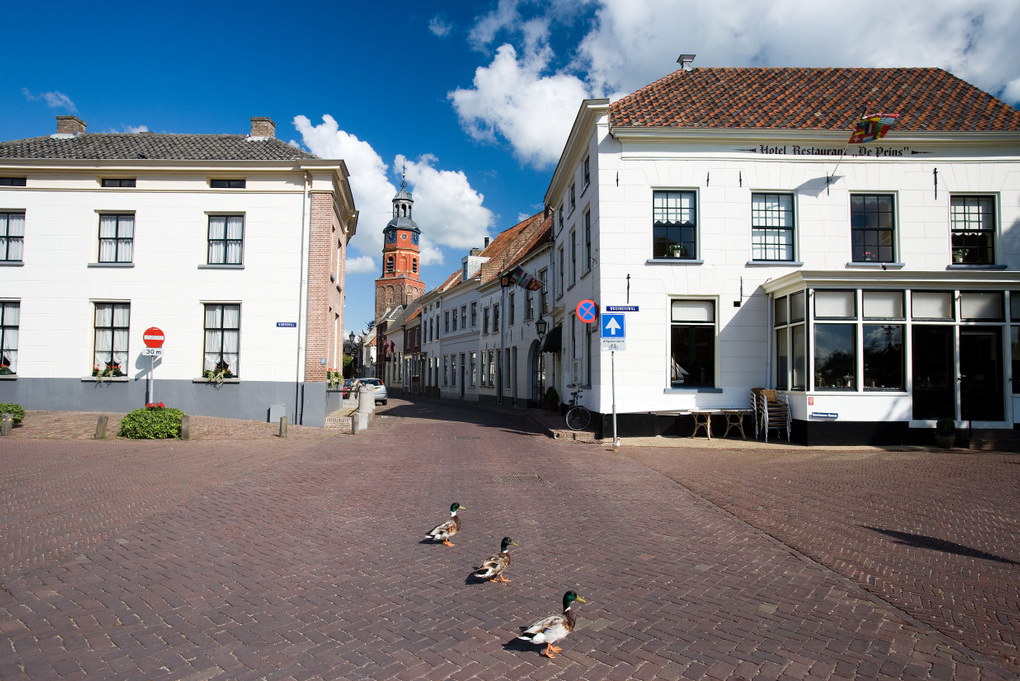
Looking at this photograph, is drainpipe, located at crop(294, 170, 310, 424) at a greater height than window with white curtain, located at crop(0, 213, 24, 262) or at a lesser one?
lesser

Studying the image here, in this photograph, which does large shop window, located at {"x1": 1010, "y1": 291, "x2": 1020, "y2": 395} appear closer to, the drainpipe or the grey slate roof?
the drainpipe

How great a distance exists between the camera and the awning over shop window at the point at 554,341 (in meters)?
24.4

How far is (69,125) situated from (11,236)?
560 centimetres

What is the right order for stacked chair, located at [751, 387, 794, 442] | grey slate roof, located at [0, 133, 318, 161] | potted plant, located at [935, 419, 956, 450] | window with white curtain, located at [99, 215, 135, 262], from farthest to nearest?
grey slate roof, located at [0, 133, 318, 161], window with white curtain, located at [99, 215, 135, 262], stacked chair, located at [751, 387, 794, 442], potted plant, located at [935, 419, 956, 450]

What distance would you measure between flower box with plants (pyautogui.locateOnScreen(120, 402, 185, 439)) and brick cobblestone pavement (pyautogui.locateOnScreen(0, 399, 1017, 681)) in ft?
17.1

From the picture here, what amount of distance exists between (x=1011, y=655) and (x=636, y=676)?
251cm

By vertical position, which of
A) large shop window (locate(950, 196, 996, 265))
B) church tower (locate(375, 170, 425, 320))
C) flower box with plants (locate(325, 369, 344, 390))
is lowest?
flower box with plants (locate(325, 369, 344, 390))

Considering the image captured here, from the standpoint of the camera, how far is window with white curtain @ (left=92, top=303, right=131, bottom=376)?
19.1 metres

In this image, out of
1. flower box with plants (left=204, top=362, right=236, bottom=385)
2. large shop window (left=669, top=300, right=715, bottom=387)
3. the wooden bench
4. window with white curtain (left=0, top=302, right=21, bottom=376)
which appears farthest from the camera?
window with white curtain (left=0, top=302, right=21, bottom=376)

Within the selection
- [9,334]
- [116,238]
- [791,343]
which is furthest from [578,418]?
[9,334]

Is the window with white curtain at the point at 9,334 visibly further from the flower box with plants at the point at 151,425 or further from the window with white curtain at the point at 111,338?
the flower box with plants at the point at 151,425

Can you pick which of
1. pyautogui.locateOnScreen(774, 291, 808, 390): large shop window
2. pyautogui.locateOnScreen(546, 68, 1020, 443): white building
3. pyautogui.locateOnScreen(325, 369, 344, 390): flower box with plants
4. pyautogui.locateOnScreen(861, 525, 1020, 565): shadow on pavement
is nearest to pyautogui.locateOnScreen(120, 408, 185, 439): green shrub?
pyautogui.locateOnScreen(325, 369, 344, 390): flower box with plants

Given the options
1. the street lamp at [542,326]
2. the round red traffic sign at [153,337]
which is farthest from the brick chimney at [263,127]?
the street lamp at [542,326]

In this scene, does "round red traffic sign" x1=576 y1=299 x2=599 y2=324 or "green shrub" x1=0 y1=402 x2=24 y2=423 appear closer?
"green shrub" x1=0 y1=402 x2=24 y2=423
